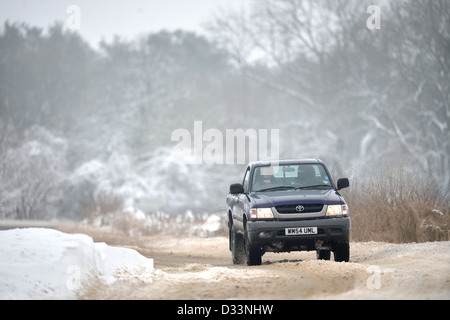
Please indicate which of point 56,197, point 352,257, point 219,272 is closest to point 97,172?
point 56,197

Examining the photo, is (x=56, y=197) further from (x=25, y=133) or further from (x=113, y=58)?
(x=113, y=58)

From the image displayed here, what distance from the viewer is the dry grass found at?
18781 mm

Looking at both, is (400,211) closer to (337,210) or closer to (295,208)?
(337,210)

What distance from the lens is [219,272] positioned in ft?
40.9

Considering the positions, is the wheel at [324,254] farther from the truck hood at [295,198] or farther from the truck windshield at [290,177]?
the truck hood at [295,198]

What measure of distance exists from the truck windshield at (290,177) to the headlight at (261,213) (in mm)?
1090

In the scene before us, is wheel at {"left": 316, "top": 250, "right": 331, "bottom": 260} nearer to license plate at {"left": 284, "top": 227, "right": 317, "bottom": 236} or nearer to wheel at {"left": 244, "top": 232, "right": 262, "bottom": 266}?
wheel at {"left": 244, "top": 232, "right": 262, "bottom": 266}

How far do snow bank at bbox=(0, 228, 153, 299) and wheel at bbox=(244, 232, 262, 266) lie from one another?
2470mm

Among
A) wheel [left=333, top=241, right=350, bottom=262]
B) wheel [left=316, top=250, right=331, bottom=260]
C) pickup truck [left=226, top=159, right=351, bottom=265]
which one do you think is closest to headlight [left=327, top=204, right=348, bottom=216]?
pickup truck [left=226, top=159, right=351, bottom=265]

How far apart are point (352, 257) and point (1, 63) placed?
5632 cm

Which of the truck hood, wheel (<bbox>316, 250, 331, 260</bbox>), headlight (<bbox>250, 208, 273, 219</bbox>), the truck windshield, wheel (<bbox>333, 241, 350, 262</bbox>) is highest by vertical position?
the truck windshield

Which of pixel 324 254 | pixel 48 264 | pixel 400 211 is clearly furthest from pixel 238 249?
pixel 48 264

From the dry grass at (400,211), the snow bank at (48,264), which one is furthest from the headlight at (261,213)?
the dry grass at (400,211)

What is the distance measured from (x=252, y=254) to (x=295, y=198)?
119 centimetres
